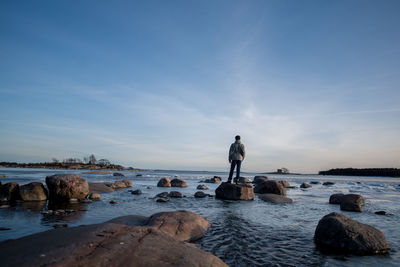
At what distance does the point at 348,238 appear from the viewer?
4.98 metres

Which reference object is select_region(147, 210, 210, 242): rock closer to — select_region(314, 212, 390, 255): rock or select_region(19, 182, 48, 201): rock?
select_region(314, 212, 390, 255): rock

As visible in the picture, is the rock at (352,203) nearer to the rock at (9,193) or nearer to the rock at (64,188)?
the rock at (64,188)

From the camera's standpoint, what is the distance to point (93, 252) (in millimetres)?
2982

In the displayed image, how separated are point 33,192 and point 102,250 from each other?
972cm

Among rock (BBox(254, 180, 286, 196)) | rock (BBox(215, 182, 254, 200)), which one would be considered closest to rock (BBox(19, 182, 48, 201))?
rock (BBox(215, 182, 254, 200))

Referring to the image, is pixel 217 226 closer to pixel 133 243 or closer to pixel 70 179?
pixel 133 243

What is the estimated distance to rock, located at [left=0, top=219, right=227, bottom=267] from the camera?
2.76 m

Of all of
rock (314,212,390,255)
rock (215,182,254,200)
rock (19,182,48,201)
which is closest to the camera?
rock (314,212,390,255)

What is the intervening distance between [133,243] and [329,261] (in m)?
3.57

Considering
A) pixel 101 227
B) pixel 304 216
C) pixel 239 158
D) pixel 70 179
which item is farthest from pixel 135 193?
pixel 101 227

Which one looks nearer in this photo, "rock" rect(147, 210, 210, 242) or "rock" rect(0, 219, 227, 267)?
"rock" rect(0, 219, 227, 267)

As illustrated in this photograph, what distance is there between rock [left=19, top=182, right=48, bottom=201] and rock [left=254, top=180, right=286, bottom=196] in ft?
43.7

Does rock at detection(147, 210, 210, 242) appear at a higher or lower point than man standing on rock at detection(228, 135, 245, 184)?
lower

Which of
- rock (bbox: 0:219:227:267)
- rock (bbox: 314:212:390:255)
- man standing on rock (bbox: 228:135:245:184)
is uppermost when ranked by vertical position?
man standing on rock (bbox: 228:135:245:184)
